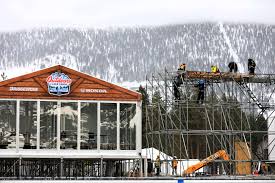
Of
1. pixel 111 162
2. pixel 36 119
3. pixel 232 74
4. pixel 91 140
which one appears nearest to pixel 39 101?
pixel 36 119

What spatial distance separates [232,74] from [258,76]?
11.5 feet

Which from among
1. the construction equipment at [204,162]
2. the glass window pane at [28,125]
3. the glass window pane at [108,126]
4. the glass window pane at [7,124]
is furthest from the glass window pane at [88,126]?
the construction equipment at [204,162]

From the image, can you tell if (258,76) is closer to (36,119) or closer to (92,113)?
(92,113)

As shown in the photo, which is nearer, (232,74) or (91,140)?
(91,140)

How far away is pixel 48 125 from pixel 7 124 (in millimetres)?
2626

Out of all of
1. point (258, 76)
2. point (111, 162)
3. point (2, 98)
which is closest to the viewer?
point (2, 98)

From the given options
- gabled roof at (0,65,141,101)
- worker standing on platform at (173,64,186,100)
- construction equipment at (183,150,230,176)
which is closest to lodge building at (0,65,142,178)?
gabled roof at (0,65,141,101)

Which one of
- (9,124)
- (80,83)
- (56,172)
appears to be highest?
(80,83)

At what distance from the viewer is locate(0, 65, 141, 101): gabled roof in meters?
42.8

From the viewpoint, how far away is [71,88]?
43656 mm

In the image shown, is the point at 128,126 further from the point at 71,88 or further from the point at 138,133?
the point at 71,88

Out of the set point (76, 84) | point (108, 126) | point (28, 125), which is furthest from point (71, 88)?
point (28, 125)

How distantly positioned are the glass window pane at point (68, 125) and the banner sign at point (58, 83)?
872 millimetres

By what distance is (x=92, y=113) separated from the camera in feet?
144
